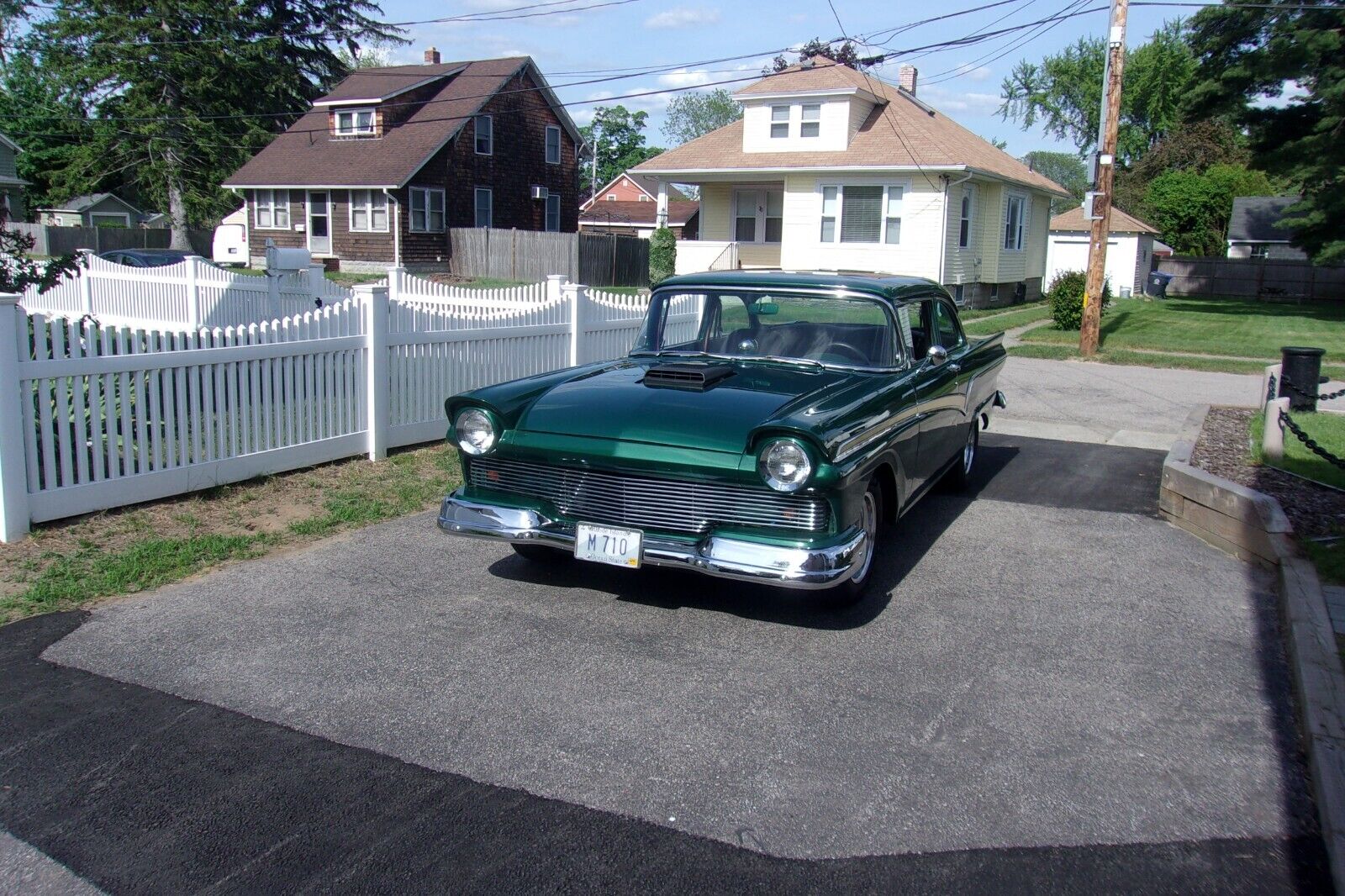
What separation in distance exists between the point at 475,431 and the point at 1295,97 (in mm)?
30259

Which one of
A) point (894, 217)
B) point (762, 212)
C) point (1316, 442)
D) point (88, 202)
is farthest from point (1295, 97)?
point (88, 202)

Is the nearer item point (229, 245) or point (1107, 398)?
point (1107, 398)

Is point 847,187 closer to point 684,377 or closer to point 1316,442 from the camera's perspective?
point 1316,442

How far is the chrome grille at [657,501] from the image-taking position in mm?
5039

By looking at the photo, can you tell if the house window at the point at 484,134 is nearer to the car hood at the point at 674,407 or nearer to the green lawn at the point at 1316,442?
the green lawn at the point at 1316,442

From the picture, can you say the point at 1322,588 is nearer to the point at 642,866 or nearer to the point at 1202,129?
the point at 642,866

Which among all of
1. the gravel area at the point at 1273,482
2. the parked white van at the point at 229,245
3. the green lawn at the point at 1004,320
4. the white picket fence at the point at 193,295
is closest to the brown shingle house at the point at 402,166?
the parked white van at the point at 229,245

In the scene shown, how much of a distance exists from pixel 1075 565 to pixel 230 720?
476cm

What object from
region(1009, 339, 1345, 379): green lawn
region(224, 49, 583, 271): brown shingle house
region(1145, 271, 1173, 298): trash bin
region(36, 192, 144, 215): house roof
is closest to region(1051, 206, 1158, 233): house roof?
region(1145, 271, 1173, 298): trash bin

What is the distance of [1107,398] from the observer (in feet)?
45.1

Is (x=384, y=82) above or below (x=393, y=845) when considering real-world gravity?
above

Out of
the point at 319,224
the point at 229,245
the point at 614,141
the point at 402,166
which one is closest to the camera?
the point at 229,245

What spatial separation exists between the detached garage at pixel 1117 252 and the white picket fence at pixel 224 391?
3242 centimetres

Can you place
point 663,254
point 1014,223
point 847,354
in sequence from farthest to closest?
1. point 663,254
2. point 1014,223
3. point 847,354
